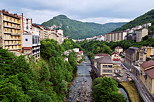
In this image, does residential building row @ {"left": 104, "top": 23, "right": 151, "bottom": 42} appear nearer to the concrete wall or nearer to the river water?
the river water

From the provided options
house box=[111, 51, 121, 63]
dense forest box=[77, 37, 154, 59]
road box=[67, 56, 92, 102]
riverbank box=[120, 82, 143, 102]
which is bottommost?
road box=[67, 56, 92, 102]

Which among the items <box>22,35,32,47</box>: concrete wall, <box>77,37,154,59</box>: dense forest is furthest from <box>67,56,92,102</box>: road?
<box>77,37,154,59</box>: dense forest

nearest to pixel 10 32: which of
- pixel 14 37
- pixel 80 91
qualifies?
pixel 14 37

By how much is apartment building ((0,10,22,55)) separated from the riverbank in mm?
19549

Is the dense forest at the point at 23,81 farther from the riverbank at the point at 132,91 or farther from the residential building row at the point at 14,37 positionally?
the riverbank at the point at 132,91

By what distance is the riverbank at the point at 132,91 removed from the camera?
21.0m

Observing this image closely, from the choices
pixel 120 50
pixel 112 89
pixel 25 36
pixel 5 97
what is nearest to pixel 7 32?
pixel 25 36

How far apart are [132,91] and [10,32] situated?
2357 centimetres

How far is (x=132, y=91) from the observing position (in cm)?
2411

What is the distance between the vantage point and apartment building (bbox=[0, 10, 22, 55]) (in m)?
20.4

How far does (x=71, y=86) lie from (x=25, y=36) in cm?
1362

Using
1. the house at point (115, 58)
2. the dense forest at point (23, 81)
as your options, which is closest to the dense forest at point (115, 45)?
the house at point (115, 58)

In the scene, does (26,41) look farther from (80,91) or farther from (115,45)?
(115,45)

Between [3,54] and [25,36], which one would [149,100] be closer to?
[3,54]
